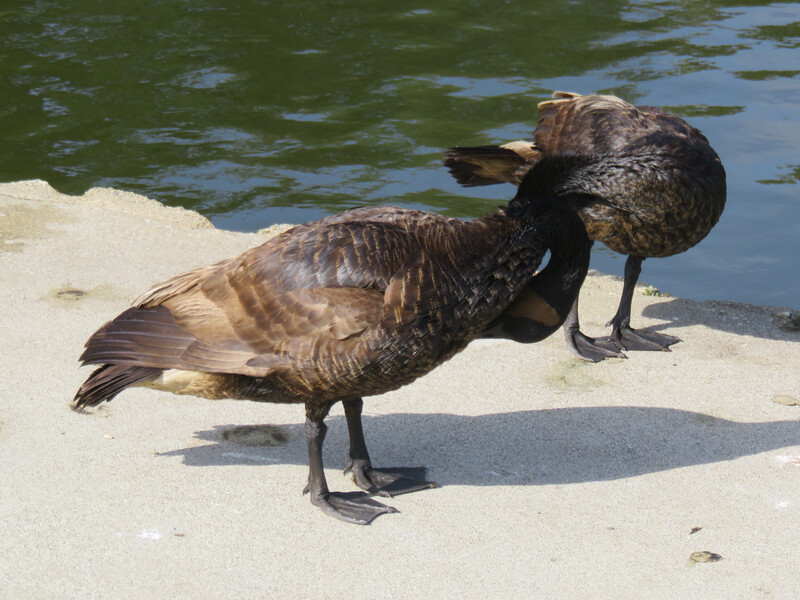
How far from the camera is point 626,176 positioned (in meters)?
6.25

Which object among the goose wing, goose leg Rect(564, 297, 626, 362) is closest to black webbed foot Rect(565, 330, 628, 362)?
goose leg Rect(564, 297, 626, 362)

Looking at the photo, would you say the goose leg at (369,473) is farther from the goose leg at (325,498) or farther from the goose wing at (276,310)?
the goose wing at (276,310)

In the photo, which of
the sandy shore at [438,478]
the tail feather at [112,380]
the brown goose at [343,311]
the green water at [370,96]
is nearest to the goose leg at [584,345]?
the sandy shore at [438,478]

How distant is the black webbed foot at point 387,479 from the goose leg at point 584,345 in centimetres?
198

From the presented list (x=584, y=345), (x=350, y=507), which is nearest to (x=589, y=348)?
(x=584, y=345)

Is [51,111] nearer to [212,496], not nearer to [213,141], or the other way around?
[213,141]

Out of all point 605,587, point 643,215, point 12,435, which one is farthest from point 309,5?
point 605,587

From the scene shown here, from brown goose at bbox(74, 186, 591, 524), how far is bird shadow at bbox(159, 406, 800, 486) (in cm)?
53

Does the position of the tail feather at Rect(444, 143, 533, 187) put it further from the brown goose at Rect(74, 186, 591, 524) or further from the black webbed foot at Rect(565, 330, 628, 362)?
the brown goose at Rect(74, 186, 591, 524)

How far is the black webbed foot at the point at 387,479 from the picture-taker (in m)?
4.88

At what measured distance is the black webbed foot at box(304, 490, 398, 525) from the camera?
4.59 m

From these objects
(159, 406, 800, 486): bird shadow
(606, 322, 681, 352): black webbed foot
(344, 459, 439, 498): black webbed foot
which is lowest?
(606, 322, 681, 352): black webbed foot

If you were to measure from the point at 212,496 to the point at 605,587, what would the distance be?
188 cm

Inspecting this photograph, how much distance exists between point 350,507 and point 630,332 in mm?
2999
